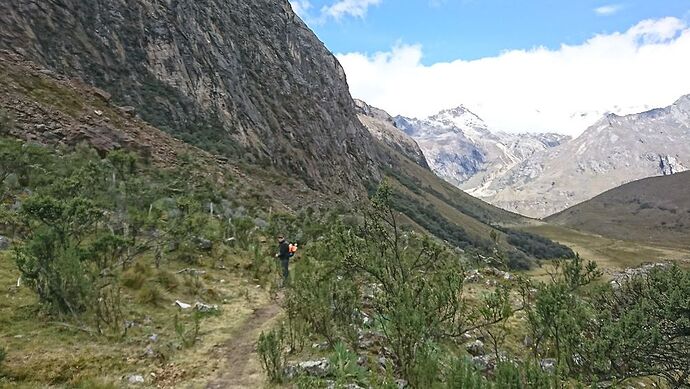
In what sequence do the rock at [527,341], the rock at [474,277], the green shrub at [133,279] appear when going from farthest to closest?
the rock at [474,277] < the rock at [527,341] < the green shrub at [133,279]

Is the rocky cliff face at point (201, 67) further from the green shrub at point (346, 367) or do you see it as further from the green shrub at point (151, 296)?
the green shrub at point (346, 367)

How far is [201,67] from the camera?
2388 inches

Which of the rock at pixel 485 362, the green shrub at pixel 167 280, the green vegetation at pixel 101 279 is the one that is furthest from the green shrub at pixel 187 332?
the rock at pixel 485 362

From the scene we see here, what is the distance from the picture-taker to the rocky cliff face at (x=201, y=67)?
152ft

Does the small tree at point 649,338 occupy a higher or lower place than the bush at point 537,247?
higher

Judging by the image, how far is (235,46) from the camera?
73.2m

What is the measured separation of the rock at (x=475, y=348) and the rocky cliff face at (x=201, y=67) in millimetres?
39409

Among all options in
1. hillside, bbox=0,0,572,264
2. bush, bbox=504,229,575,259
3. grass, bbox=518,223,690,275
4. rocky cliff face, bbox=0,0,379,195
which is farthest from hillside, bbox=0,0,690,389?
bush, bbox=504,229,575,259

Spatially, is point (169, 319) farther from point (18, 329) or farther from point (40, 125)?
point (40, 125)

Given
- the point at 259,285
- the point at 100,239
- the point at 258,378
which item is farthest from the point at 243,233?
the point at 258,378

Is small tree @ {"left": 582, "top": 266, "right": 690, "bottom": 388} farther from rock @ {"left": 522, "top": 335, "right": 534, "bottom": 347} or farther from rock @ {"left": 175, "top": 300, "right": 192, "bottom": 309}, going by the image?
rock @ {"left": 175, "top": 300, "right": 192, "bottom": 309}

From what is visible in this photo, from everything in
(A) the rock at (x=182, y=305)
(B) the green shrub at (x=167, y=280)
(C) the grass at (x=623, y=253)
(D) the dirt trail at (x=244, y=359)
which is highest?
(B) the green shrub at (x=167, y=280)

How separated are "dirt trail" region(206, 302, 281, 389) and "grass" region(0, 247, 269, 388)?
0.19 metres

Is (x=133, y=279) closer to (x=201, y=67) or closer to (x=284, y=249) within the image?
(x=284, y=249)
